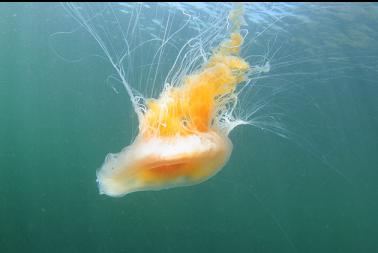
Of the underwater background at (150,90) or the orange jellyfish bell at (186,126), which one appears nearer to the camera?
the orange jellyfish bell at (186,126)

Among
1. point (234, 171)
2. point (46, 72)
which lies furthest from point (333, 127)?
point (46, 72)

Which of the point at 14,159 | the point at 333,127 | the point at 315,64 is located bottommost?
the point at 315,64

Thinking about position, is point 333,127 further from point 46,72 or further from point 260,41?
point 46,72

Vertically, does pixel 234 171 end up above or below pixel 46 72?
below

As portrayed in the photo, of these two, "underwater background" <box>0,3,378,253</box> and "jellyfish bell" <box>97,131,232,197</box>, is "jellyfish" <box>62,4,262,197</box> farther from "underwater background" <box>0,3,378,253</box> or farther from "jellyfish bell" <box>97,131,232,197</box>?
"underwater background" <box>0,3,378,253</box>

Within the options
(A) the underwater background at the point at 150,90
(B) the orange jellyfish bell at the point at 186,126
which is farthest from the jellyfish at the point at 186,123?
(A) the underwater background at the point at 150,90

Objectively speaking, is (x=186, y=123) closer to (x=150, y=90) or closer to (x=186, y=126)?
(x=186, y=126)

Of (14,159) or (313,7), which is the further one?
(14,159)

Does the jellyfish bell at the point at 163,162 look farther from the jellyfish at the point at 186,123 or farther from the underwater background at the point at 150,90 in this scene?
the underwater background at the point at 150,90
